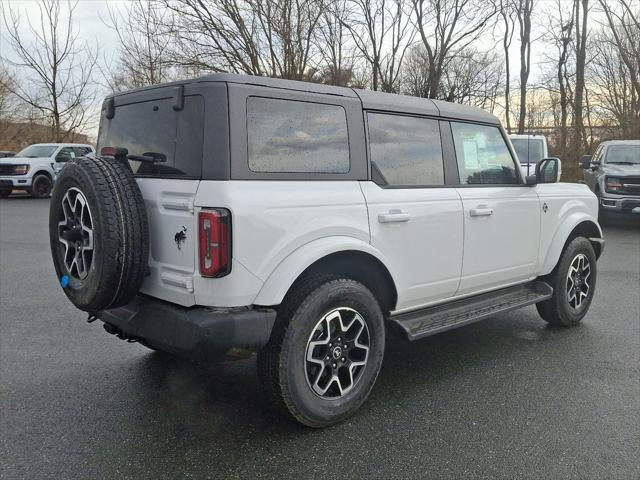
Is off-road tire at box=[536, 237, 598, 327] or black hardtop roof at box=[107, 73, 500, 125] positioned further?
off-road tire at box=[536, 237, 598, 327]

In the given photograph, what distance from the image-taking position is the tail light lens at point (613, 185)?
11992mm

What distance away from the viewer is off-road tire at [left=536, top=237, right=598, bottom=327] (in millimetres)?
4844

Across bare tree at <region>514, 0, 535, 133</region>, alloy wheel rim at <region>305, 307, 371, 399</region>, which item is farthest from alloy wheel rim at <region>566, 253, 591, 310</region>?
bare tree at <region>514, 0, 535, 133</region>

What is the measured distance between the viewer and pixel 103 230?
274 cm

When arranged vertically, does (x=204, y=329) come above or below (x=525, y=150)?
below

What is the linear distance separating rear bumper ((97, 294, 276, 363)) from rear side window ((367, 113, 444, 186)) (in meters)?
1.28

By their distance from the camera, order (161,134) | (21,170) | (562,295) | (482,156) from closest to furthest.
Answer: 1. (161,134)
2. (482,156)
3. (562,295)
4. (21,170)

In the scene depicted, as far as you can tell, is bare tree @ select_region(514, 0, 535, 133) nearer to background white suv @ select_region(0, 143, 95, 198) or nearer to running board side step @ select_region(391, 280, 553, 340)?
background white suv @ select_region(0, 143, 95, 198)

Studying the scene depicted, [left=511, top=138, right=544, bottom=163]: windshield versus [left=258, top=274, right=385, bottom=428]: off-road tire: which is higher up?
[left=511, top=138, right=544, bottom=163]: windshield

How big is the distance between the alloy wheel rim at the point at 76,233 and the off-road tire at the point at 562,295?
380 centimetres

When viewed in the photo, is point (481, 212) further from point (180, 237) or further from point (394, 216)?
point (180, 237)

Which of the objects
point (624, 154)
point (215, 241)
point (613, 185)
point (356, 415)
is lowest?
point (356, 415)

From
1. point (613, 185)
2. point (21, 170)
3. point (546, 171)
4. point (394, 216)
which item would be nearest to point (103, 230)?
point (394, 216)

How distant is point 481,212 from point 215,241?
216 centimetres
